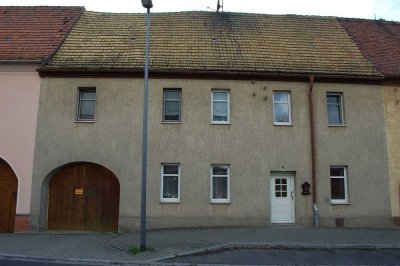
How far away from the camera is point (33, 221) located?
14070mm

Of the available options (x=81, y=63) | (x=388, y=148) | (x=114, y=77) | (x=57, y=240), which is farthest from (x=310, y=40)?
(x=57, y=240)

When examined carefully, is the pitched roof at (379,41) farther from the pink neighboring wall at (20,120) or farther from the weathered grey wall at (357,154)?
the pink neighboring wall at (20,120)

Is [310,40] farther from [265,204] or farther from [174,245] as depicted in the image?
[174,245]

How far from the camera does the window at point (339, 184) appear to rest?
14.9m

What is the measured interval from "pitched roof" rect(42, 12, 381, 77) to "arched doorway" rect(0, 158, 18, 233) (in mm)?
4226

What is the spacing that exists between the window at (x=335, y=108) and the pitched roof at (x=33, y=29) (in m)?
11.5

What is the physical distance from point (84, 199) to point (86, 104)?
373 cm

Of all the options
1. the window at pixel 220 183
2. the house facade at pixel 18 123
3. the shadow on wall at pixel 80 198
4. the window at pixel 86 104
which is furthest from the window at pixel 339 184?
the house facade at pixel 18 123

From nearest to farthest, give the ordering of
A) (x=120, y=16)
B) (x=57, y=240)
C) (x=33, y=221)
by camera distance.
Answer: (x=57, y=240)
(x=33, y=221)
(x=120, y=16)

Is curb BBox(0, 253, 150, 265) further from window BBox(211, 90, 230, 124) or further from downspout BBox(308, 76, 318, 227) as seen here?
downspout BBox(308, 76, 318, 227)

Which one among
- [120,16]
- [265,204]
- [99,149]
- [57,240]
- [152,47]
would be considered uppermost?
[120,16]

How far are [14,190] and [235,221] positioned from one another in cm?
853

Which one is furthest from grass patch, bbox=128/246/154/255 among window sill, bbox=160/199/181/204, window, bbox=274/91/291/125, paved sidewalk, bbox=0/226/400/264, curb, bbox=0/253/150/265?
window, bbox=274/91/291/125

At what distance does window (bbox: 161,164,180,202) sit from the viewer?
47.8ft
